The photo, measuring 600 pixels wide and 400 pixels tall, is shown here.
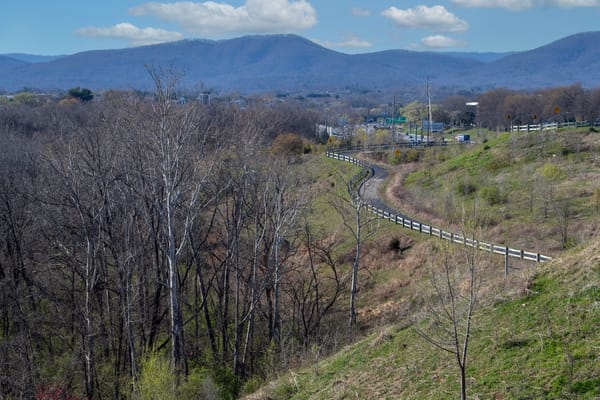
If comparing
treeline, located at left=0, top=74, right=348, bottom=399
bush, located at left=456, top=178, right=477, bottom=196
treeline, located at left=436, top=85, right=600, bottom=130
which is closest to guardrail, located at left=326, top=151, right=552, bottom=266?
bush, located at left=456, top=178, right=477, bottom=196

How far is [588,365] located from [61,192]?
755 inches

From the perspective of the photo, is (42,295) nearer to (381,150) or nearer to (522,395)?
(522,395)

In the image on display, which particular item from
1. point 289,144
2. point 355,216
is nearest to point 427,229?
point 355,216

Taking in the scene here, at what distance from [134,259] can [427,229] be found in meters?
15.6

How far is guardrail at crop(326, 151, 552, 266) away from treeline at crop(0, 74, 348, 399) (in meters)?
6.70

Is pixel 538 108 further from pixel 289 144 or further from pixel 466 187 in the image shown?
pixel 466 187

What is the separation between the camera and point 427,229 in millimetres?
31594

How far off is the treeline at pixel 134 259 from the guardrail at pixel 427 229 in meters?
→ 6.70

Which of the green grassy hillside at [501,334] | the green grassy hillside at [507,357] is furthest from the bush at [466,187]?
the green grassy hillside at [507,357]

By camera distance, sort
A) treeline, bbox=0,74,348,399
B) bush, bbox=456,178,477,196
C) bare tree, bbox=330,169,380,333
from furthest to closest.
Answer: bush, bbox=456,178,477,196 < bare tree, bbox=330,169,380,333 < treeline, bbox=0,74,348,399

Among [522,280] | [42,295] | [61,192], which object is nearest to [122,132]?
[61,192]

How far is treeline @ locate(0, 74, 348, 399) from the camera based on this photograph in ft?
64.7

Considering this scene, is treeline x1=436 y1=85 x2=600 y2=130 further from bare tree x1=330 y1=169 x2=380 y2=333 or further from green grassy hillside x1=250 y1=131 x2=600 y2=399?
green grassy hillside x1=250 y1=131 x2=600 y2=399

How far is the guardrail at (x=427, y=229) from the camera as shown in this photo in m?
19.6
